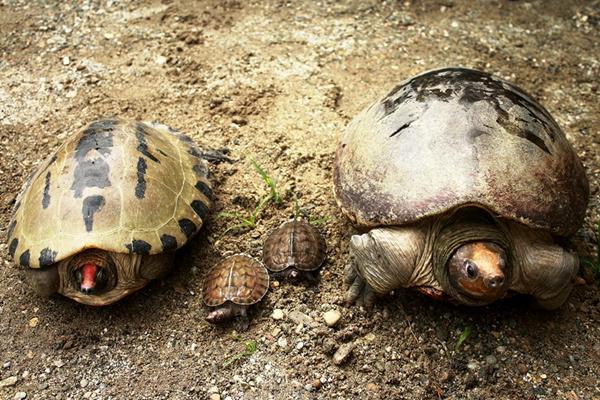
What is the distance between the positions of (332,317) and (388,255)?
510 mm

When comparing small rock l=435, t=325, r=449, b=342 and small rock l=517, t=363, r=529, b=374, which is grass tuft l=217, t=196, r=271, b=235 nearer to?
small rock l=435, t=325, r=449, b=342

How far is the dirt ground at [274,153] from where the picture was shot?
3074 mm

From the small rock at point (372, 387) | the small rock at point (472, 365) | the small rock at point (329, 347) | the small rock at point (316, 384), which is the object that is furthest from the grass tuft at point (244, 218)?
the small rock at point (472, 365)

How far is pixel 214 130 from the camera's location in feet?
14.4

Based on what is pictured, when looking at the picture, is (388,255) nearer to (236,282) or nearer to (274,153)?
(236,282)

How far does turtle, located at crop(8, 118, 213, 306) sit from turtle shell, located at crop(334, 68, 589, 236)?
101 centimetres

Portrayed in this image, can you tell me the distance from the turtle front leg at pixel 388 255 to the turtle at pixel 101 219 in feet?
3.34

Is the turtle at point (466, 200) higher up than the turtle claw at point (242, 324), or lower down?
higher up

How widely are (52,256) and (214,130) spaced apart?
1622 millimetres

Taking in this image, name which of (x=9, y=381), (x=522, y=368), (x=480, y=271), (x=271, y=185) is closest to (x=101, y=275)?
(x=9, y=381)

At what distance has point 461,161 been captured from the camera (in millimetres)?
2936

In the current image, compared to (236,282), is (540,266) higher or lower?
higher

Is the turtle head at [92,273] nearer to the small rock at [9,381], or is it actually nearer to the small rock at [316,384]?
the small rock at [9,381]

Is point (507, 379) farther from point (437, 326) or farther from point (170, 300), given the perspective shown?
point (170, 300)
